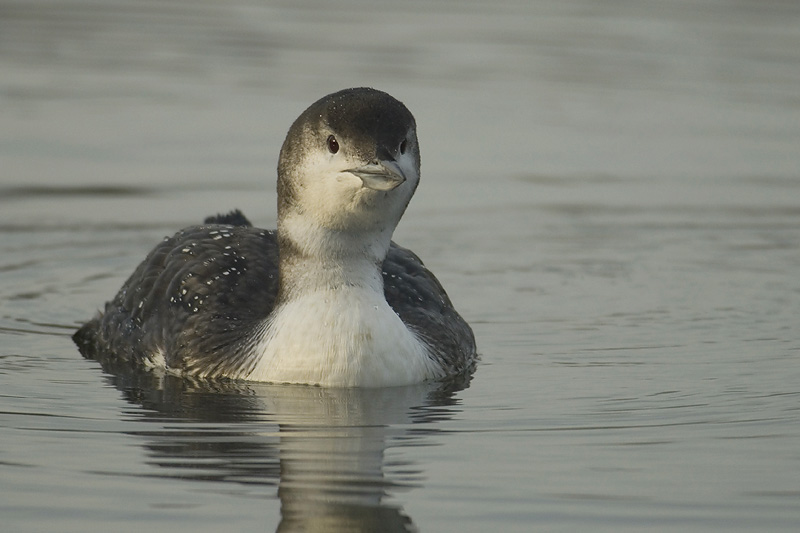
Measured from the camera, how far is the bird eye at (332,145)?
8234 mm

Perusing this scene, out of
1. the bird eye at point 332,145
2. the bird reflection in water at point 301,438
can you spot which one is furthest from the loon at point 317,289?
the bird reflection in water at point 301,438

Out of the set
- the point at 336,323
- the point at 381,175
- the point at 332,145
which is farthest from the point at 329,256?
the point at 381,175

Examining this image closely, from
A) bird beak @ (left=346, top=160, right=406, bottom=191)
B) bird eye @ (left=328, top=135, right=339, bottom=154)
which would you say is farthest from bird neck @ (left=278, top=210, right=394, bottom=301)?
bird beak @ (left=346, top=160, right=406, bottom=191)

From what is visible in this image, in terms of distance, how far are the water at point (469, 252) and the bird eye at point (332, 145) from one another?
4.02 feet

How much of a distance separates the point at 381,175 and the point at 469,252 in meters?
4.61

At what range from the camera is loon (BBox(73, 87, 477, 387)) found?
27.0 ft

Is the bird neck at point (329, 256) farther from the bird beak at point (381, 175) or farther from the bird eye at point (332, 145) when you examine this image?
the bird beak at point (381, 175)

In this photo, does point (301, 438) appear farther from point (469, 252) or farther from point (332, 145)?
point (469, 252)

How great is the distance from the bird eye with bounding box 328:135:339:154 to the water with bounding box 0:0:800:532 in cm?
123

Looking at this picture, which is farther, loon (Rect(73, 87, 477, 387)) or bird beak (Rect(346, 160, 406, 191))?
loon (Rect(73, 87, 477, 387))

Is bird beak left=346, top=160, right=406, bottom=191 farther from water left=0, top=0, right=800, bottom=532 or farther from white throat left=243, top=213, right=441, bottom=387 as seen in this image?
water left=0, top=0, right=800, bottom=532

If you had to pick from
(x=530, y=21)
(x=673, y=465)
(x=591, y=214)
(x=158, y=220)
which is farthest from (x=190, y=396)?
(x=530, y=21)

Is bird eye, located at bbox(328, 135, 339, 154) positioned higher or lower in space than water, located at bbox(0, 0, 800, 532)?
higher

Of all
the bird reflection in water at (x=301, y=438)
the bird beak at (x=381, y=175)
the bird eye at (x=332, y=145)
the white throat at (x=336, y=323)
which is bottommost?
the bird reflection in water at (x=301, y=438)
